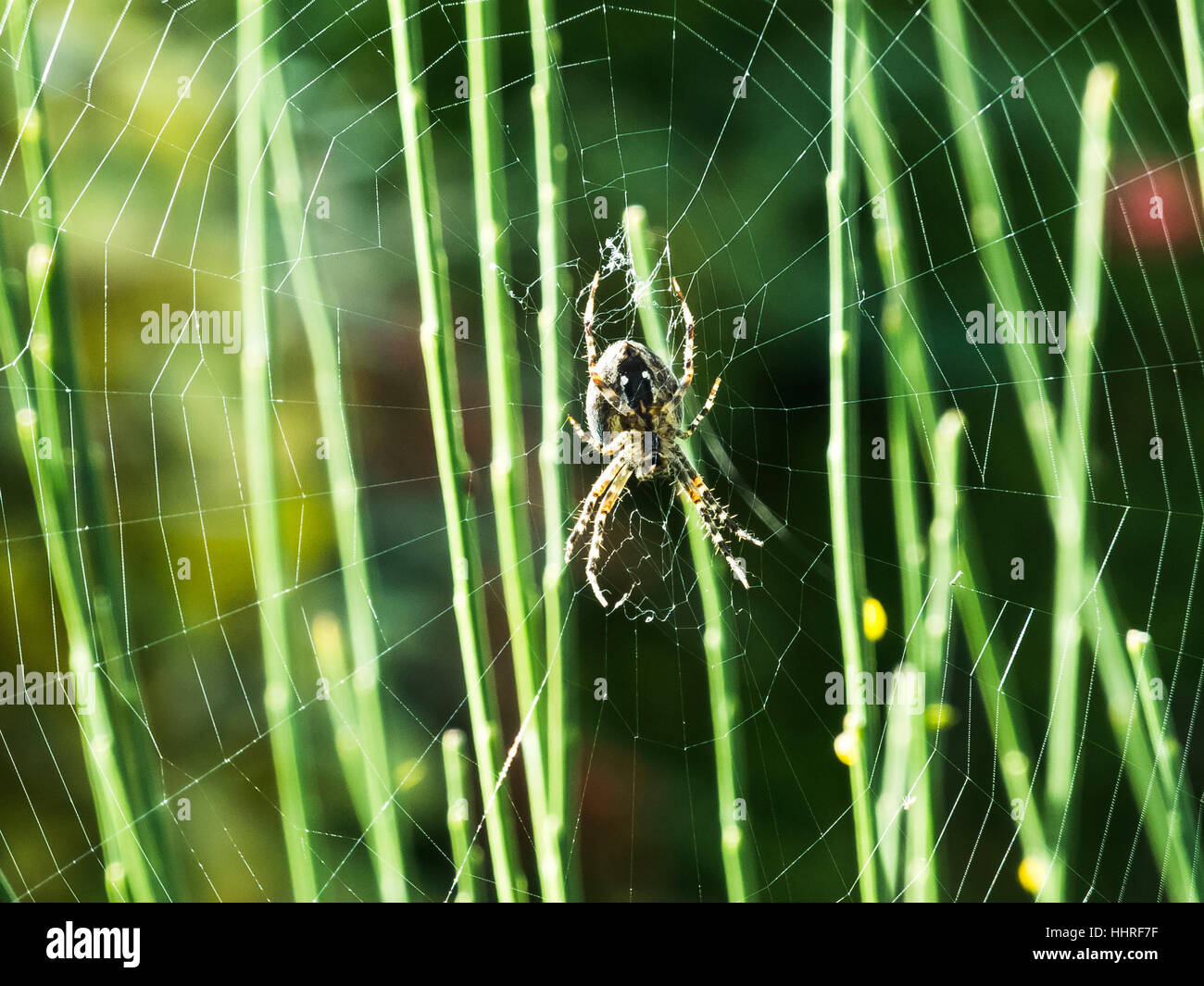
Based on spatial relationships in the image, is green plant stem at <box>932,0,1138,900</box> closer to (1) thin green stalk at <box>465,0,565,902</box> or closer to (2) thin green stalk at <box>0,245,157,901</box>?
(1) thin green stalk at <box>465,0,565,902</box>

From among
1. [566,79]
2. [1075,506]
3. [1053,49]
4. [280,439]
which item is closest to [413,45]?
[566,79]

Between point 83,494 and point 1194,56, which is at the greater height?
point 1194,56

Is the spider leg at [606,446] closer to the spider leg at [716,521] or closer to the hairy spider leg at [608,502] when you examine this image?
the hairy spider leg at [608,502]

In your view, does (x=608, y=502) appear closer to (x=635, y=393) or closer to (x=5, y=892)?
(x=635, y=393)

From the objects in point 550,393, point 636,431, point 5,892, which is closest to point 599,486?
point 636,431

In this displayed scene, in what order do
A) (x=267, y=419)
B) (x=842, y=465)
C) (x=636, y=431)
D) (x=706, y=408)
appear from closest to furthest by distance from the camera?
(x=842, y=465)
(x=267, y=419)
(x=706, y=408)
(x=636, y=431)

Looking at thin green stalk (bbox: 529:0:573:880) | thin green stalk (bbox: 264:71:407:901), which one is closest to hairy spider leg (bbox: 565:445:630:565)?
thin green stalk (bbox: 529:0:573:880)
